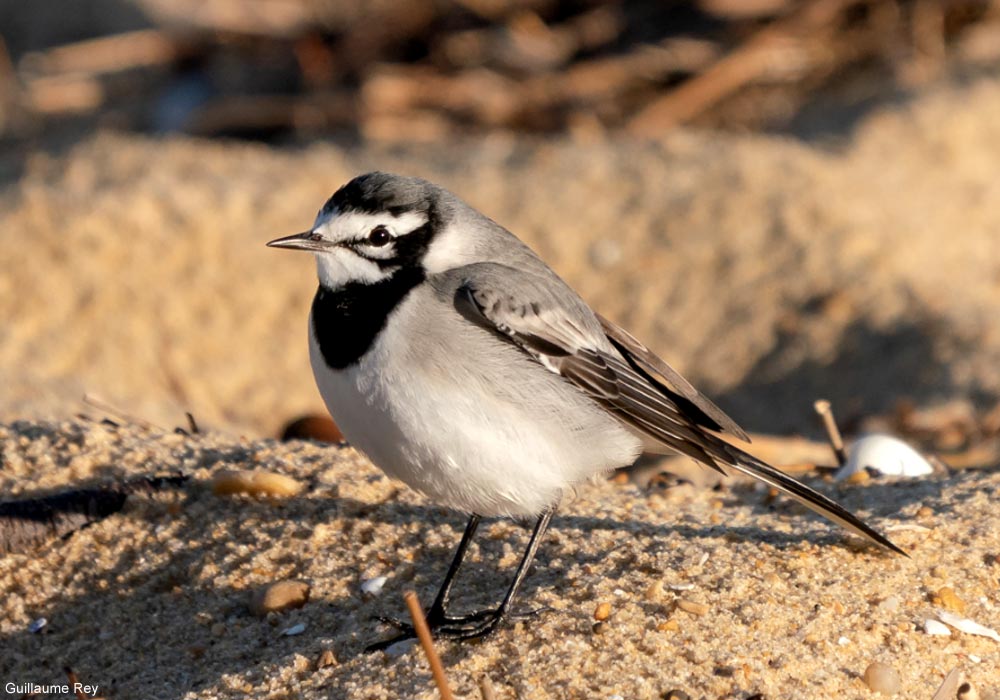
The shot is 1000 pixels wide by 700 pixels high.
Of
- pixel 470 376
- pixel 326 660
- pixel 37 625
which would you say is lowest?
pixel 37 625

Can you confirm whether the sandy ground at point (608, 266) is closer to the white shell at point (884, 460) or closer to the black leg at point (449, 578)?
the white shell at point (884, 460)

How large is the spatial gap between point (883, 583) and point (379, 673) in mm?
1572

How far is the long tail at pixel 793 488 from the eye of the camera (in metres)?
3.94

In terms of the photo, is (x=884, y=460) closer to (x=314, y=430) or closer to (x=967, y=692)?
(x=967, y=692)

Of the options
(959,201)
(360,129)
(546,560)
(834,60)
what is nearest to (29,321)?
(360,129)

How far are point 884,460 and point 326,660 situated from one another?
2.55m

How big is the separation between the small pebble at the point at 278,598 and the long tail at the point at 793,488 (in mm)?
1358

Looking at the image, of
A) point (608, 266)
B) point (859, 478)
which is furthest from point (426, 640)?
point (608, 266)

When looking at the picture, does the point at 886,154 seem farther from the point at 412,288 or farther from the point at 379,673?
the point at 379,673

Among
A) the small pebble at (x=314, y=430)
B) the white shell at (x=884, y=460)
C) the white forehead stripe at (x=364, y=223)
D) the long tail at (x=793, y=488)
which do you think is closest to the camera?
the long tail at (x=793, y=488)

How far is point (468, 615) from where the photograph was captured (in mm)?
3934

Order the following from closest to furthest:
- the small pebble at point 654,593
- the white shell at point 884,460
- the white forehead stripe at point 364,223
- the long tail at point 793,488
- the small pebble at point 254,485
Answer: the small pebble at point 654,593, the long tail at point 793,488, the white forehead stripe at point 364,223, the small pebble at point 254,485, the white shell at point 884,460

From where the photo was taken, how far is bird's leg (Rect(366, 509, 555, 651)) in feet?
12.3

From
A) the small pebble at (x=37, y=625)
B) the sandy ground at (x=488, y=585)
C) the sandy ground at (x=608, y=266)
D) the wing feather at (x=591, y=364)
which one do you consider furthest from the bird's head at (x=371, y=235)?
the sandy ground at (x=608, y=266)
